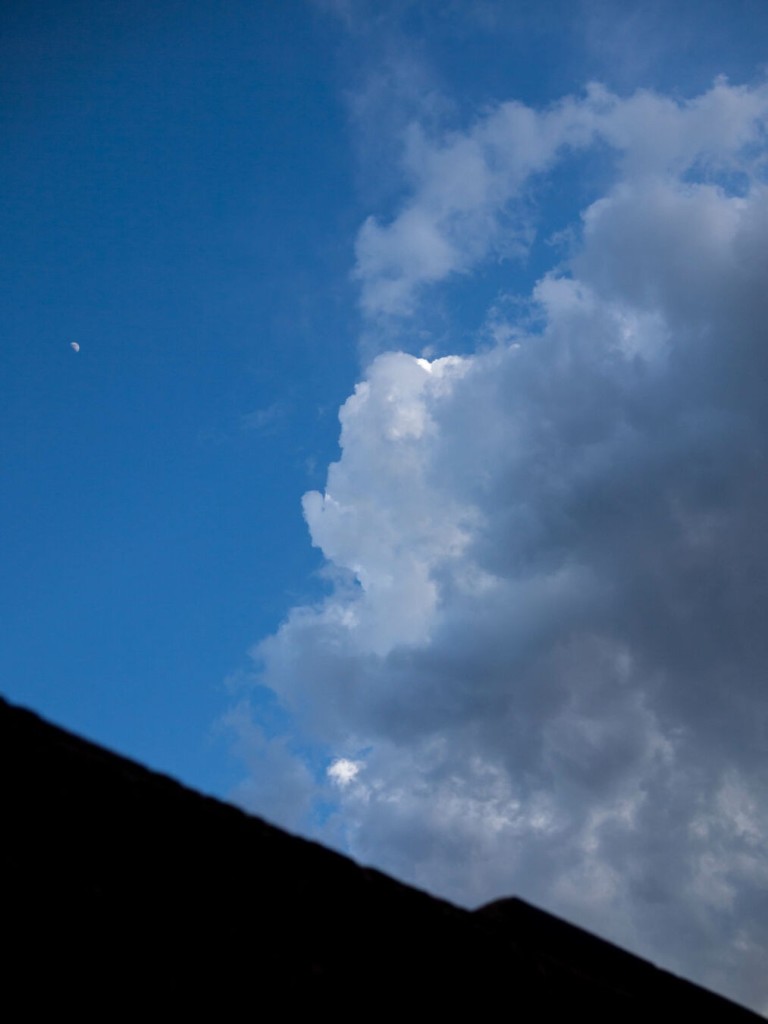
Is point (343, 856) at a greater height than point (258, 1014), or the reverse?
point (343, 856)

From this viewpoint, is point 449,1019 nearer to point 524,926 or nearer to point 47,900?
point 47,900

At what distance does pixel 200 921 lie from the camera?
11.9 ft

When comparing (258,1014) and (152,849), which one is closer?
(258,1014)

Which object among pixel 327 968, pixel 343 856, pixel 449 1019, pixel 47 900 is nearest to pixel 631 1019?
pixel 449 1019

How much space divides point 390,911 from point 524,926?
8.55 feet

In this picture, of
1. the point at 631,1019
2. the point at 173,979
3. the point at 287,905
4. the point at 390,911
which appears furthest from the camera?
the point at 631,1019

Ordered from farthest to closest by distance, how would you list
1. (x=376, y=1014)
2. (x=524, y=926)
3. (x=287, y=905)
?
(x=524, y=926) → (x=287, y=905) → (x=376, y=1014)

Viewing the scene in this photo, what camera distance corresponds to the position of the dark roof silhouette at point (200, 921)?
10.3 ft

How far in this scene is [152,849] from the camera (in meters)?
3.92

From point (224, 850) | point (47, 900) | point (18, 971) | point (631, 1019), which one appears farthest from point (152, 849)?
point (631, 1019)

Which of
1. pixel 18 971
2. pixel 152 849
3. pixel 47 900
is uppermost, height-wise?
pixel 152 849

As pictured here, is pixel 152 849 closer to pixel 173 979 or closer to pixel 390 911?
pixel 173 979

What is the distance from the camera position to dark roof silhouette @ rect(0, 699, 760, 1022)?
10.3 ft

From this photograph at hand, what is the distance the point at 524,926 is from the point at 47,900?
487 cm
